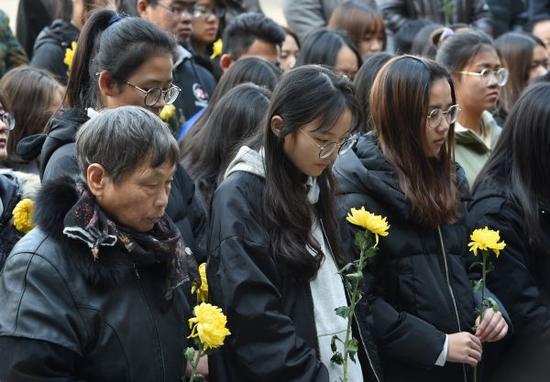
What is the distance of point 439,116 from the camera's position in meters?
4.05

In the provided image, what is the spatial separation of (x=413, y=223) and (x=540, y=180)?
92cm

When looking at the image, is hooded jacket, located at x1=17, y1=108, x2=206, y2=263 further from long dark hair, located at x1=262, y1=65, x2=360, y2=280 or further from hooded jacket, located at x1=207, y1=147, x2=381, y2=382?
long dark hair, located at x1=262, y1=65, x2=360, y2=280

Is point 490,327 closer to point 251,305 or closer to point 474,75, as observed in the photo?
point 251,305

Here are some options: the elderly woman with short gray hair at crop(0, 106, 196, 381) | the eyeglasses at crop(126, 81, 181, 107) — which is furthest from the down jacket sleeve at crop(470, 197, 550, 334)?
the elderly woman with short gray hair at crop(0, 106, 196, 381)

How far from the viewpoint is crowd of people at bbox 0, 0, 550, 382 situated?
2836 millimetres

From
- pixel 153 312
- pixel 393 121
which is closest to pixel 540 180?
pixel 393 121

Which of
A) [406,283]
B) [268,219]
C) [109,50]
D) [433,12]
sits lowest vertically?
[433,12]

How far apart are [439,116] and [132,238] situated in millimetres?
1641

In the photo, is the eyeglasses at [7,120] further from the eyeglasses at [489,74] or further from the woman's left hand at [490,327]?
the eyeglasses at [489,74]

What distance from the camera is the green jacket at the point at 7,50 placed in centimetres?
614


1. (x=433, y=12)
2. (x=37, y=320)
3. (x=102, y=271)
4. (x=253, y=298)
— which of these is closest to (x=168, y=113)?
(x=253, y=298)

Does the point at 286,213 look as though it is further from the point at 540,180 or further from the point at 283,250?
the point at 540,180

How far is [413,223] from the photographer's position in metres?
3.91

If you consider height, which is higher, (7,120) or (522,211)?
(7,120)
